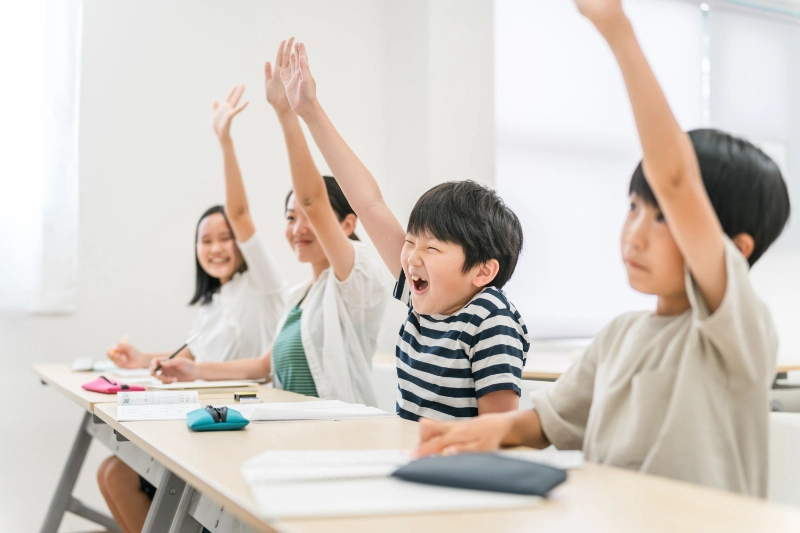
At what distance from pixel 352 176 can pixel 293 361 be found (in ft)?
2.24

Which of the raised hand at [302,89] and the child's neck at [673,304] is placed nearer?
the child's neck at [673,304]

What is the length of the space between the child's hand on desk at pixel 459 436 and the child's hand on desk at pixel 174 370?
137 centimetres

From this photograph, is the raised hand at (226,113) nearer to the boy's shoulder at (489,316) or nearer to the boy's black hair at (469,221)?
the boy's black hair at (469,221)

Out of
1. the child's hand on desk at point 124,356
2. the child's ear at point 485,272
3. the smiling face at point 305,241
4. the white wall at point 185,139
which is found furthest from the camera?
the white wall at point 185,139

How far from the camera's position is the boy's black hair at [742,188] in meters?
0.96

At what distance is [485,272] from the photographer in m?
1.53

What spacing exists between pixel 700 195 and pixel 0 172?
9.94ft

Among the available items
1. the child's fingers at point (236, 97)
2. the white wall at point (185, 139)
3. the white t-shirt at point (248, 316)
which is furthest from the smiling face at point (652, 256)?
the white wall at point (185, 139)

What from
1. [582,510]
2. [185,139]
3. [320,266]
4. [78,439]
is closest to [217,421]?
[582,510]

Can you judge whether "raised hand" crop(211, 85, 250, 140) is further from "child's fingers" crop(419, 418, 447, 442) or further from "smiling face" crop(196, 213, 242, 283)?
"child's fingers" crop(419, 418, 447, 442)

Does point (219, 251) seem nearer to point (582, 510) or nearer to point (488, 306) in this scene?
point (488, 306)

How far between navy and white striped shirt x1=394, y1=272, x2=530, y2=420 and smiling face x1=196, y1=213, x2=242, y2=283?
1.42 m

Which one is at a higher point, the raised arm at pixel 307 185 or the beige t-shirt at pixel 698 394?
the raised arm at pixel 307 185

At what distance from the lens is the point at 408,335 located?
1550mm
